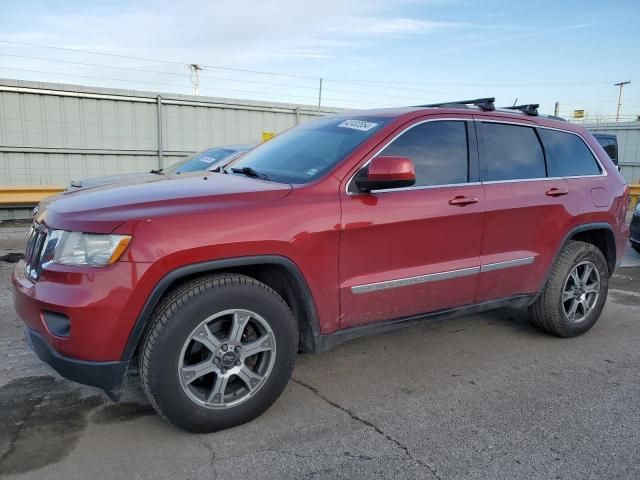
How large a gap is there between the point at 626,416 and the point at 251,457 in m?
2.23

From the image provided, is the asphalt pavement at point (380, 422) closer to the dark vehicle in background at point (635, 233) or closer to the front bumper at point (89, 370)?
the front bumper at point (89, 370)

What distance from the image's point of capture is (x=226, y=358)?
2898mm

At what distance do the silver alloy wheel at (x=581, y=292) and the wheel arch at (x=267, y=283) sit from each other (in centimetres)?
239

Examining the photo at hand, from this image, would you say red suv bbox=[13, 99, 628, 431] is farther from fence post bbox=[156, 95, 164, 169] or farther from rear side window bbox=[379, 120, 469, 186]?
fence post bbox=[156, 95, 164, 169]

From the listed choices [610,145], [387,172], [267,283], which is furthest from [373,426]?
[610,145]

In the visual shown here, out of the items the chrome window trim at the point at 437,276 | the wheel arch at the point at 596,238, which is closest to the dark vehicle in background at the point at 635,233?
the wheel arch at the point at 596,238

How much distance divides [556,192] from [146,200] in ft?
10.2

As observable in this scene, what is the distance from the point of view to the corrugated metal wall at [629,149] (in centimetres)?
2042

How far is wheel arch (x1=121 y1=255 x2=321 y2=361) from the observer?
2678 mm

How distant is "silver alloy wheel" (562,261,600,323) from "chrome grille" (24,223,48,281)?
384 cm

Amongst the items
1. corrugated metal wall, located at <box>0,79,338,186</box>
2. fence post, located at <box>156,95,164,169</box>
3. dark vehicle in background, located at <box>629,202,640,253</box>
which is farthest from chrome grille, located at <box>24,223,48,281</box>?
fence post, located at <box>156,95,164,169</box>

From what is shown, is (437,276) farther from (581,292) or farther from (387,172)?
(581,292)

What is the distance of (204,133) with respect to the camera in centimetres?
1405

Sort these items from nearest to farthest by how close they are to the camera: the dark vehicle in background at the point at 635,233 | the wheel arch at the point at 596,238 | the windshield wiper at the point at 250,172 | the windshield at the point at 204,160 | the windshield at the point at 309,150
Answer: the windshield at the point at 309,150 → the windshield wiper at the point at 250,172 → the wheel arch at the point at 596,238 → the dark vehicle in background at the point at 635,233 → the windshield at the point at 204,160
